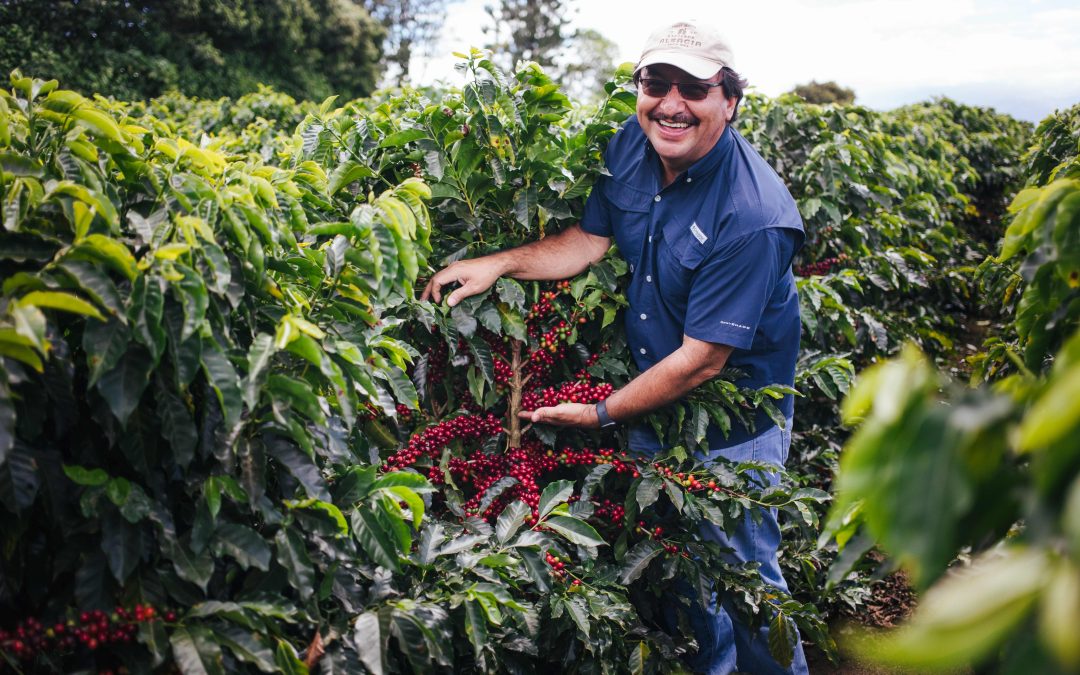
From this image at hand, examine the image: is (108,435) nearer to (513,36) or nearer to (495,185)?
(495,185)

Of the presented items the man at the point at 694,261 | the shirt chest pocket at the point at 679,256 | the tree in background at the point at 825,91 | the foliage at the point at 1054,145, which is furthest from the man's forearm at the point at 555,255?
the tree in background at the point at 825,91

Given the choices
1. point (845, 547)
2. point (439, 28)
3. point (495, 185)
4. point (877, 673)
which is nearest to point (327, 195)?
point (495, 185)

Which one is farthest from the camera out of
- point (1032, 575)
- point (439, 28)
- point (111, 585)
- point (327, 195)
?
point (439, 28)

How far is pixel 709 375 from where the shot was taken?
2.86 metres

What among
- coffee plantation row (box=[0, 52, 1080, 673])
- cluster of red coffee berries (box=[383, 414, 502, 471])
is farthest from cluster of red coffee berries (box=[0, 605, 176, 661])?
cluster of red coffee berries (box=[383, 414, 502, 471])

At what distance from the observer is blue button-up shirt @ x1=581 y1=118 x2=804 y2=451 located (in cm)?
277

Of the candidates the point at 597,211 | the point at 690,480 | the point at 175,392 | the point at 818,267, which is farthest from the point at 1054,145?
the point at 175,392

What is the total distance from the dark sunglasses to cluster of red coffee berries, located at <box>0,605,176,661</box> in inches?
95.3

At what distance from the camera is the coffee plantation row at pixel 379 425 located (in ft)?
4.27

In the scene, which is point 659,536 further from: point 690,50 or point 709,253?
point 690,50

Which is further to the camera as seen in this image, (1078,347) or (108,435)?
(108,435)

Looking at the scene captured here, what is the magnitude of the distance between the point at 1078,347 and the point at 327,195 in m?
2.30

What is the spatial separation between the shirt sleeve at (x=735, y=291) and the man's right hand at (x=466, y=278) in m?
0.79

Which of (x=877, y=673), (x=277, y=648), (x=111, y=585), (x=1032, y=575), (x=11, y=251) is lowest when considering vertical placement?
(x=877, y=673)
